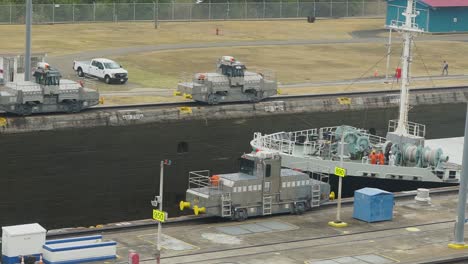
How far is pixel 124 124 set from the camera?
287 ft

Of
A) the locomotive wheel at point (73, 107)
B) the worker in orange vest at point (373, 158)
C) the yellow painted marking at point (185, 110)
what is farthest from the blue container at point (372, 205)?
the yellow painted marking at point (185, 110)

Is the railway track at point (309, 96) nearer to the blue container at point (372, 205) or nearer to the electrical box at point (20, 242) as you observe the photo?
the blue container at point (372, 205)

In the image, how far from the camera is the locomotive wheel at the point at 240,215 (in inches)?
2160

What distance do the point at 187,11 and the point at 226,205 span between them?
91.6m

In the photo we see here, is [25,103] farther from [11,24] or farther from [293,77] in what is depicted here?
[11,24]

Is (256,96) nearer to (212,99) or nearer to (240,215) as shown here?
(212,99)

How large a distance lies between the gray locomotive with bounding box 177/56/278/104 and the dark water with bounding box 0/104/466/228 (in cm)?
256

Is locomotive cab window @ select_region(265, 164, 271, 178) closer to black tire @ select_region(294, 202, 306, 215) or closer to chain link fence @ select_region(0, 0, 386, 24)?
black tire @ select_region(294, 202, 306, 215)

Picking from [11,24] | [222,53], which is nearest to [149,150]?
[222,53]

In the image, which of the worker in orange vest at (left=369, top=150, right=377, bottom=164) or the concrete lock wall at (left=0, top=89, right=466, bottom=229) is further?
the worker in orange vest at (left=369, top=150, right=377, bottom=164)

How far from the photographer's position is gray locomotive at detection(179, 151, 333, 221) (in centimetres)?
5426

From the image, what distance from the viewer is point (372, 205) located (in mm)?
55656

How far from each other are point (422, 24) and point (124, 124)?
62373 mm

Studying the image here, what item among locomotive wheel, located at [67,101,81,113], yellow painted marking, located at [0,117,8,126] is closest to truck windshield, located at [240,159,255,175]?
yellow painted marking, located at [0,117,8,126]
